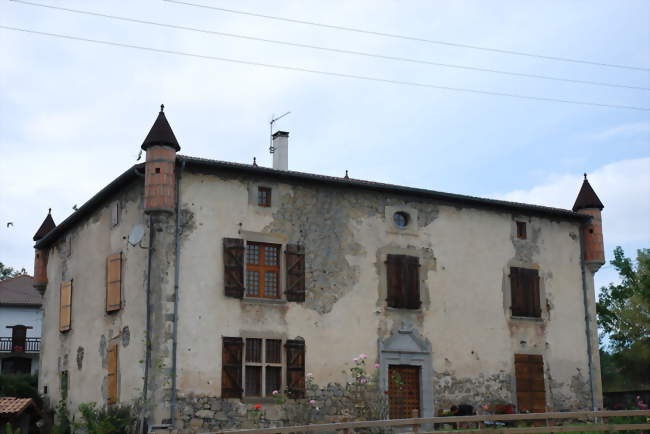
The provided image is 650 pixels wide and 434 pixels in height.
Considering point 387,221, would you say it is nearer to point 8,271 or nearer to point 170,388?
point 170,388

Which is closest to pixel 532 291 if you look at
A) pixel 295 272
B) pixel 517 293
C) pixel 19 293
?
pixel 517 293

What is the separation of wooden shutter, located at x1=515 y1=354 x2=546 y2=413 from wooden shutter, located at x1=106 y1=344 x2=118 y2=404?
11138 millimetres

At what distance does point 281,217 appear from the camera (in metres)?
23.7

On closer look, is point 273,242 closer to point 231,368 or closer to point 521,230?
point 231,368

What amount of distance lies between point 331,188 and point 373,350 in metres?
4.44

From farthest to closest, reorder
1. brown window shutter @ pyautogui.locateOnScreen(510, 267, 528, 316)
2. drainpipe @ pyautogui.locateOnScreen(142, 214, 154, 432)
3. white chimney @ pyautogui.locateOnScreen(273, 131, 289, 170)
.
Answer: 1. brown window shutter @ pyautogui.locateOnScreen(510, 267, 528, 316)
2. white chimney @ pyautogui.locateOnScreen(273, 131, 289, 170)
3. drainpipe @ pyautogui.locateOnScreen(142, 214, 154, 432)

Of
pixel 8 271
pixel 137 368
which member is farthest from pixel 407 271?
pixel 8 271

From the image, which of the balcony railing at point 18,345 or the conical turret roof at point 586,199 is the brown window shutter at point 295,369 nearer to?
the conical turret roof at point 586,199

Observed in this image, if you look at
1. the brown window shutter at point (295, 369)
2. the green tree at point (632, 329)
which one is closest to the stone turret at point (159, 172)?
the brown window shutter at point (295, 369)

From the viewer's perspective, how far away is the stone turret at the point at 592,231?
28312 millimetres

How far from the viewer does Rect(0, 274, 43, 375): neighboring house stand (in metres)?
52.0

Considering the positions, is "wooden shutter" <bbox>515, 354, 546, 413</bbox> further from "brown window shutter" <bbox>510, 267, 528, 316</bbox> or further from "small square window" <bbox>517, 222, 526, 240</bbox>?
"small square window" <bbox>517, 222, 526, 240</bbox>

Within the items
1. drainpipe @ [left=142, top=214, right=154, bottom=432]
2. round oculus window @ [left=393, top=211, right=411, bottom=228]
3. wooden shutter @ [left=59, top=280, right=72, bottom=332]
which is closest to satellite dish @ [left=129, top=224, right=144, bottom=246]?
drainpipe @ [left=142, top=214, right=154, bottom=432]

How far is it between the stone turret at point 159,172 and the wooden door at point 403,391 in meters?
7.50
